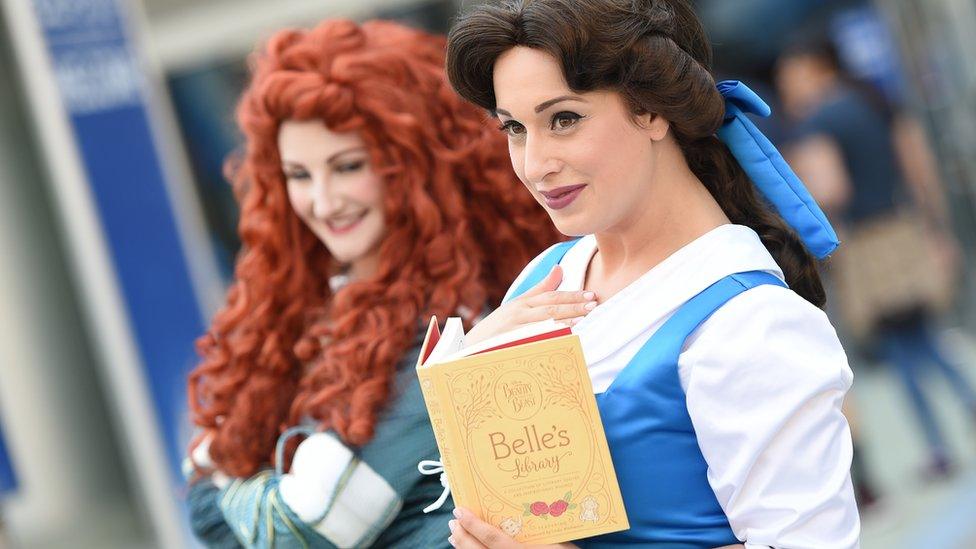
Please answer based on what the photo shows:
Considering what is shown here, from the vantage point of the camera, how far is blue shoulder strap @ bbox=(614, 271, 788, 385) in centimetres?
166

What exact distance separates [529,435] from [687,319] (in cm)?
26

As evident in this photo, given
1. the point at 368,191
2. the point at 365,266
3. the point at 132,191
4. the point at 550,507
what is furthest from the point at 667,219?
the point at 132,191

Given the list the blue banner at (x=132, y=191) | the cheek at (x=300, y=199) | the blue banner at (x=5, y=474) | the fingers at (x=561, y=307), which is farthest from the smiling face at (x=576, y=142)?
the blue banner at (x=5, y=474)

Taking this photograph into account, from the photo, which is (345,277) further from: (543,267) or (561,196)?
(561,196)

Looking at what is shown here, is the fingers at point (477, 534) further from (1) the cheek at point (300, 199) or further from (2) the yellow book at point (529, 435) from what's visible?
(1) the cheek at point (300, 199)

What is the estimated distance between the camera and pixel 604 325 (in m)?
1.77

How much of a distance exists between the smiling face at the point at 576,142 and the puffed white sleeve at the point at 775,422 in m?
0.23

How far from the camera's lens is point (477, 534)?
1713mm

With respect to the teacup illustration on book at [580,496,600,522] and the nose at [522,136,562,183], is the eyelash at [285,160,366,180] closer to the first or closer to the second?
the nose at [522,136,562,183]

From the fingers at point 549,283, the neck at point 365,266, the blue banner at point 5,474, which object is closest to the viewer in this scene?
the fingers at point 549,283

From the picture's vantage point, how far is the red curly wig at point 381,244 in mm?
2402

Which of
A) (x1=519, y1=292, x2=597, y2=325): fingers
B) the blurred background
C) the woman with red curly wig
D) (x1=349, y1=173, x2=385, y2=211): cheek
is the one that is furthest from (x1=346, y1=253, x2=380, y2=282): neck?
the blurred background

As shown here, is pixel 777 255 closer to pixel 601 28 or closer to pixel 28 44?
pixel 601 28

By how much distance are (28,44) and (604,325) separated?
11.2 feet
